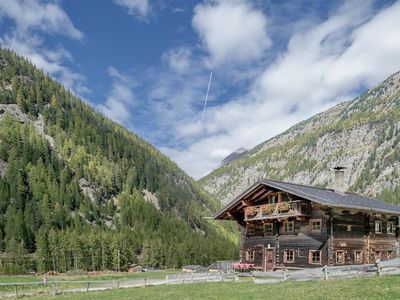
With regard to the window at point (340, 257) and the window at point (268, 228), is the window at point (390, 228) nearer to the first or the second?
the window at point (340, 257)

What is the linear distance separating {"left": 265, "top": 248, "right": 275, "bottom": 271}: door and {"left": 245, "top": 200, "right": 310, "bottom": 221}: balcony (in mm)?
3716

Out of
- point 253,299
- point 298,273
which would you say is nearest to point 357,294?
point 253,299

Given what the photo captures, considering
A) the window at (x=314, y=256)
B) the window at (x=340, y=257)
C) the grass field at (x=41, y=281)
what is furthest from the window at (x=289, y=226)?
the grass field at (x=41, y=281)

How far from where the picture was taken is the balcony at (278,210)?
43.3 meters

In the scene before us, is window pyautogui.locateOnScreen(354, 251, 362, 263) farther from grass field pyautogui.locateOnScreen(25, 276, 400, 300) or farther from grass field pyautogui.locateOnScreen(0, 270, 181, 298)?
grass field pyautogui.locateOnScreen(0, 270, 181, 298)

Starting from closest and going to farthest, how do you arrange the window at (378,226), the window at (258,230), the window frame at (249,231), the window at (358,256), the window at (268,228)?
the window at (358,256) → the window at (268,228) → the window at (378,226) → the window at (258,230) → the window frame at (249,231)

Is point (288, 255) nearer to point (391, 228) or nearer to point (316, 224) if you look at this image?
point (316, 224)

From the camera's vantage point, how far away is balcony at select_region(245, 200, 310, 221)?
1704 inches

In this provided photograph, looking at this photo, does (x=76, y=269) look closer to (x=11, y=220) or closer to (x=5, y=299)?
(x=11, y=220)

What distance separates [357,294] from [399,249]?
34.8m

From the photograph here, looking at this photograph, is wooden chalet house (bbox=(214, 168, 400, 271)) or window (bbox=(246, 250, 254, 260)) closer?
wooden chalet house (bbox=(214, 168, 400, 271))

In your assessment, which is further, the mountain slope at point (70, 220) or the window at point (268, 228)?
the mountain slope at point (70, 220)

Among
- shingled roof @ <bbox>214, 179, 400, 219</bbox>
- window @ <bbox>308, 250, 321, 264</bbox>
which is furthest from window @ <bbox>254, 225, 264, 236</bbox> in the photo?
window @ <bbox>308, 250, 321, 264</bbox>

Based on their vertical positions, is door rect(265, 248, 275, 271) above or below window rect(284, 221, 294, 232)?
below
